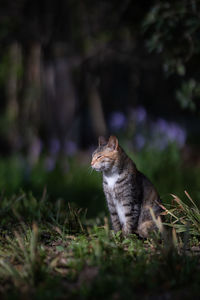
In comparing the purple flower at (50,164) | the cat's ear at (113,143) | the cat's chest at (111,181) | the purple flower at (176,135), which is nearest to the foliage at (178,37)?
the cat's ear at (113,143)

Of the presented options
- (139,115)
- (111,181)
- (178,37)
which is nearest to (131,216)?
(111,181)

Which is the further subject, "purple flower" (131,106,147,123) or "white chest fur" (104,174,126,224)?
"purple flower" (131,106,147,123)

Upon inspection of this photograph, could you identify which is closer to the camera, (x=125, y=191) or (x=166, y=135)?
(x=125, y=191)

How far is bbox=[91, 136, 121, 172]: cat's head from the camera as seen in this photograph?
3186mm

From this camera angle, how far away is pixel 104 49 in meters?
6.72

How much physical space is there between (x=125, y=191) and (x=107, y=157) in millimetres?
323

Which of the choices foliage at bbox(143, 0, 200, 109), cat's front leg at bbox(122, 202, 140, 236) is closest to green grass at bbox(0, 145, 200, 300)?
cat's front leg at bbox(122, 202, 140, 236)

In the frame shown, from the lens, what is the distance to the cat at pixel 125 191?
319 centimetres

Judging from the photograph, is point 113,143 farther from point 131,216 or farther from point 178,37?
point 178,37

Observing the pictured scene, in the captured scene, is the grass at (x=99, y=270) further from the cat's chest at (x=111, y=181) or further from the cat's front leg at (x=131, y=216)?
the cat's chest at (x=111, y=181)

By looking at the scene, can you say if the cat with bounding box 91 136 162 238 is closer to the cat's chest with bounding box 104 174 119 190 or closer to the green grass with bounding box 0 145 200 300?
the cat's chest with bounding box 104 174 119 190

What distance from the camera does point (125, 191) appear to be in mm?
Result: 3182

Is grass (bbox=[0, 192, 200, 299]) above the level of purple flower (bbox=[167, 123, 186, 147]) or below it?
below

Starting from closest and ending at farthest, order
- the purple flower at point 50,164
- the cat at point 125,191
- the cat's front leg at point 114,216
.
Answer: the cat at point 125,191 → the cat's front leg at point 114,216 → the purple flower at point 50,164
